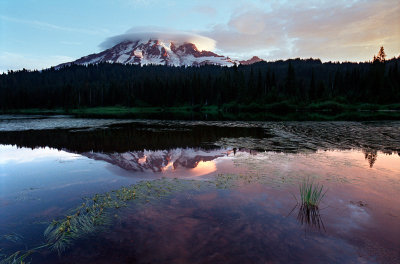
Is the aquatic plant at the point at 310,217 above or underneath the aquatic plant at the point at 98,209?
above

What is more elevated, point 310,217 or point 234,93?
point 234,93

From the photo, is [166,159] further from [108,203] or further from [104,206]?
[104,206]

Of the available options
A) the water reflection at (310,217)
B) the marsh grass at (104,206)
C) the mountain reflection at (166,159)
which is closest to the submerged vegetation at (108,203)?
the marsh grass at (104,206)

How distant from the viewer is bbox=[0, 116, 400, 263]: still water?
6.79 m

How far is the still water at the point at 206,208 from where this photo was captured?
679cm

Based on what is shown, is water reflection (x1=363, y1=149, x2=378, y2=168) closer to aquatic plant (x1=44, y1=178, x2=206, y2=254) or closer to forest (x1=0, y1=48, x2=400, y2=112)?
aquatic plant (x1=44, y1=178, x2=206, y2=254)

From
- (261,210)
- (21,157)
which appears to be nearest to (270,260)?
(261,210)

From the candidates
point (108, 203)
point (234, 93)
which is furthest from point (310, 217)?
point (234, 93)

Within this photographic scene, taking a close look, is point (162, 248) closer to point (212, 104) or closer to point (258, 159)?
point (258, 159)

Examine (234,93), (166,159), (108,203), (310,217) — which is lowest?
(166,159)

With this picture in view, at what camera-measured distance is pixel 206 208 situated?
9.64 meters

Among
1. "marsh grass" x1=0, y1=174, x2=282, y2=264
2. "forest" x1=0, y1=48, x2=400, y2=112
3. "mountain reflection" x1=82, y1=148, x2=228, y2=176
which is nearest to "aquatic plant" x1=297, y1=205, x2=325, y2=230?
"marsh grass" x1=0, y1=174, x2=282, y2=264

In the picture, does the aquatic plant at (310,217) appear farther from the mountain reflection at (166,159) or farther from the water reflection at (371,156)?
the water reflection at (371,156)

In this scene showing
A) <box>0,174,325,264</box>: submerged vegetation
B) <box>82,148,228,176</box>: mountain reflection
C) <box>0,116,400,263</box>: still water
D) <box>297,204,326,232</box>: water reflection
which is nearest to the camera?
<box>0,116,400,263</box>: still water
